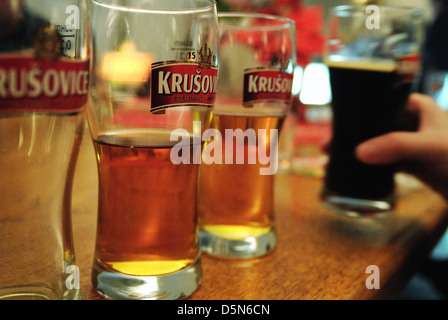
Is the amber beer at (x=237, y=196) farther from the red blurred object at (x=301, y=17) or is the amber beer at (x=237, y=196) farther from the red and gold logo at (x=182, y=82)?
the red blurred object at (x=301, y=17)

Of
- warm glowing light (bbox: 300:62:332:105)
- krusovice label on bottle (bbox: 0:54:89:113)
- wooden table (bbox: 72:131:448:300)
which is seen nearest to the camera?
krusovice label on bottle (bbox: 0:54:89:113)

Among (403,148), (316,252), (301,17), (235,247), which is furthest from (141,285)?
(301,17)

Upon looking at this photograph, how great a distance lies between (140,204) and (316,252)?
13.4 inches

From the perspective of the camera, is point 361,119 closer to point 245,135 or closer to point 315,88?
point 245,135

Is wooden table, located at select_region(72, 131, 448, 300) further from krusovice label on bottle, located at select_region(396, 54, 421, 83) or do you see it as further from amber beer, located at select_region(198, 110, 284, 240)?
krusovice label on bottle, located at select_region(396, 54, 421, 83)

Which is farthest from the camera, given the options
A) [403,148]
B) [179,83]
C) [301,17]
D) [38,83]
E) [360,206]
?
[301,17]

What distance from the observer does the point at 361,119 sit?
89 cm

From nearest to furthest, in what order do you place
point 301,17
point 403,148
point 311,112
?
point 403,148
point 301,17
point 311,112

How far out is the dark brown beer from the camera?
2.79 ft

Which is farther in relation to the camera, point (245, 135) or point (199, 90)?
point (245, 135)

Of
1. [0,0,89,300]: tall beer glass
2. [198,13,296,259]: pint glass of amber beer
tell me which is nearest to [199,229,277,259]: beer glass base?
[198,13,296,259]: pint glass of amber beer

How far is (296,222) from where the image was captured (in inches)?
32.7
